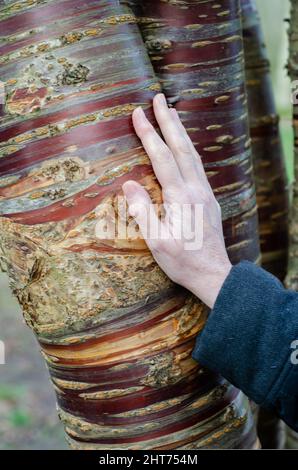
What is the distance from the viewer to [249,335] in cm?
122

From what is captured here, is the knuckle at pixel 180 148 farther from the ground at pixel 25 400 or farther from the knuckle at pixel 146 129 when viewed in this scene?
the ground at pixel 25 400

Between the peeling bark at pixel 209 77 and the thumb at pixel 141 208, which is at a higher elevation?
the peeling bark at pixel 209 77

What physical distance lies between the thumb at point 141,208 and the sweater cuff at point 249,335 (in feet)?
0.60

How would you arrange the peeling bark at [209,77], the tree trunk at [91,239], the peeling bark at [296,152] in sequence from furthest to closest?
the peeling bark at [296,152], the peeling bark at [209,77], the tree trunk at [91,239]

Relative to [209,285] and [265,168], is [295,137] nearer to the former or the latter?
[265,168]

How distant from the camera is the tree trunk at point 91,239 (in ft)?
3.92

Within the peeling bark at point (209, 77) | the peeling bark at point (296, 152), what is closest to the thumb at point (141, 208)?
the peeling bark at point (209, 77)

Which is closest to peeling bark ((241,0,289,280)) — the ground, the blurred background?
the blurred background

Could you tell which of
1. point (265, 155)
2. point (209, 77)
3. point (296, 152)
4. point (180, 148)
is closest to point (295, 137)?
point (296, 152)

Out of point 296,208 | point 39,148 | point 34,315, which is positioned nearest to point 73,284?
point 34,315

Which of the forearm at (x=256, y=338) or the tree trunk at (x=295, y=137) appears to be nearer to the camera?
the forearm at (x=256, y=338)

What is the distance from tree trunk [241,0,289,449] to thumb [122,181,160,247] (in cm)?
106

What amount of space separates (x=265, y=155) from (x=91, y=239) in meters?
1.18

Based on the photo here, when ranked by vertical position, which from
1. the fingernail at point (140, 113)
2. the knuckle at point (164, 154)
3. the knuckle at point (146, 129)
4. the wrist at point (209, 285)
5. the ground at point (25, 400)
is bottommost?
the ground at point (25, 400)
